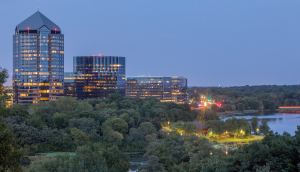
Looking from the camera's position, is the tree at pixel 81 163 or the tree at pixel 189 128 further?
the tree at pixel 189 128

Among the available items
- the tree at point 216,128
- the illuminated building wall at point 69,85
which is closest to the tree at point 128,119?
the tree at point 216,128

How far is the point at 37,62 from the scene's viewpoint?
268 feet

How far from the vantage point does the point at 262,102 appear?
102m

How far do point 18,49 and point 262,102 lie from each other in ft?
268

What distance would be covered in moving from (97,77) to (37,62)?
25.5 metres

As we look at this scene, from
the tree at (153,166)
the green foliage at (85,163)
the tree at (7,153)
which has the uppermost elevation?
the tree at (7,153)

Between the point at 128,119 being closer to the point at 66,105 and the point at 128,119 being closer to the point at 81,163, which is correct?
the point at 66,105

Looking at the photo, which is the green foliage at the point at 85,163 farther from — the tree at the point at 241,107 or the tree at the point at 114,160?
the tree at the point at 241,107

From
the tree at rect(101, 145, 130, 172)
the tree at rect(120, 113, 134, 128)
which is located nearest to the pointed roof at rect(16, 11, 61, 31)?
the tree at rect(120, 113, 134, 128)

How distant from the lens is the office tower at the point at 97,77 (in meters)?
101

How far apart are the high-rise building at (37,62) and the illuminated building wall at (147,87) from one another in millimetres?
22467

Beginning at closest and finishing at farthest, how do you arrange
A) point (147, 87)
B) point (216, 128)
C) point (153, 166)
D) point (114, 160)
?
1. point (114, 160)
2. point (153, 166)
3. point (216, 128)
4. point (147, 87)

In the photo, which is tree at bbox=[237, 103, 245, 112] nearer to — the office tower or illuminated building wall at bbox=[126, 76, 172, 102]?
illuminated building wall at bbox=[126, 76, 172, 102]

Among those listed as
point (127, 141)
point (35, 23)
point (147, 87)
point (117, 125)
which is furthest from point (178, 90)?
point (127, 141)
